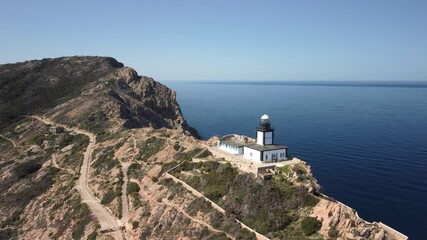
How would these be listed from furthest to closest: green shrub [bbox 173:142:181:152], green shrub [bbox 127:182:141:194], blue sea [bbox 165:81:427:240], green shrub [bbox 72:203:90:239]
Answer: blue sea [bbox 165:81:427:240] < green shrub [bbox 173:142:181:152] < green shrub [bbox 127:182:141:194] < green shrub [bbox 72:203:90:239]

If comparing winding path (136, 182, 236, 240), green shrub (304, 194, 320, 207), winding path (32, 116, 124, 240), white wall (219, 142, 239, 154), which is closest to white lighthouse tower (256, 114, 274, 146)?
white wall (219, 142, 239, 154)

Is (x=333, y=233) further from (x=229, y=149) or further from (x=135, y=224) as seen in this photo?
(x=135, y=224)

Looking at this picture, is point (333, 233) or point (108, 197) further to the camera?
point (108, 197)

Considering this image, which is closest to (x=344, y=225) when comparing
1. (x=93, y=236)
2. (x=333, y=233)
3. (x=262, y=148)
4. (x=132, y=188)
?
(x=333, y=233)

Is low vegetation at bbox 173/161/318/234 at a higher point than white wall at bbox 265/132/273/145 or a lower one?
lower

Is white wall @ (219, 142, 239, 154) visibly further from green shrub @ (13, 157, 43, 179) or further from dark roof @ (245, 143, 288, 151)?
green shrub @ (13, 157, 43, 179)

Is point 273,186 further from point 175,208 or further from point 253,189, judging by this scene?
point 175,208

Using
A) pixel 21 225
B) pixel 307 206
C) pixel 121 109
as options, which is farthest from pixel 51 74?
pixel 307 206
